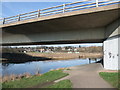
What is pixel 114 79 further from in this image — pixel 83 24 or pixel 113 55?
pixel 83 24

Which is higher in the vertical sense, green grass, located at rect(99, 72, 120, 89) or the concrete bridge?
the concrete bridge

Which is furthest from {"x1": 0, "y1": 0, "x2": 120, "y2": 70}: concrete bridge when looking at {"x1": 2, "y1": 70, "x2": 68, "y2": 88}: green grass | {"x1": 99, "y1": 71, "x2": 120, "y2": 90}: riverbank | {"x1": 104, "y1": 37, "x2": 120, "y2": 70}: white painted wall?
{"x1": 2, "y1": 70, "x2": 68, "y2": 88}: green grass

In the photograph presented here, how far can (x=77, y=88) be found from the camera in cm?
703

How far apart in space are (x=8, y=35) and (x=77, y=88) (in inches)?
671

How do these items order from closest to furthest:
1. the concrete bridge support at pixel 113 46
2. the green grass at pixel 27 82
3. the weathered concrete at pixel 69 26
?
the green grass at pixel 27 82 → the weathered concrete at pixel 69 26 → the concrete bridge support at pixel 113 46

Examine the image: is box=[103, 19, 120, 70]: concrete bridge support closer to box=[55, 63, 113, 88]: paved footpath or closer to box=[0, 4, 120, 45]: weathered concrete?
box=[0, 4, 120, 45]: weathered concrete

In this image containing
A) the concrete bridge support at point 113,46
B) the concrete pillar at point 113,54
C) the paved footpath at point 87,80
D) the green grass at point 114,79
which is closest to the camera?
the green grass at point 114,79

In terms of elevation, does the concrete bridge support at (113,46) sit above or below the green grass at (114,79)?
above

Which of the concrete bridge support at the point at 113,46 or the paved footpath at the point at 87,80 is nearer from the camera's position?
the paved footpath at the point at 87,80

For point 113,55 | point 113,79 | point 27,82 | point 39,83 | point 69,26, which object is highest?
point 69,26

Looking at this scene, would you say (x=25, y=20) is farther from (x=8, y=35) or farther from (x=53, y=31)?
(x=8, y=35)

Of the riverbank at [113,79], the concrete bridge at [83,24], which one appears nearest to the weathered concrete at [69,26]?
the concrete bridge at [83,24]

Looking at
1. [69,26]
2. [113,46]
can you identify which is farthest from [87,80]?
[69,26]

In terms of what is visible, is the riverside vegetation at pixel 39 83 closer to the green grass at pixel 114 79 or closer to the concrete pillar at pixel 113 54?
the green grass at pixel 114 79
